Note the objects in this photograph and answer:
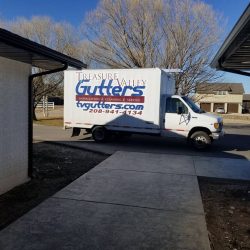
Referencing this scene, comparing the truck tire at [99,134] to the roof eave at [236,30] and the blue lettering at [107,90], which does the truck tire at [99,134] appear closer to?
the blue lettering at [107,90]

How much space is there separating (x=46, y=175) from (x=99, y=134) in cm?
683

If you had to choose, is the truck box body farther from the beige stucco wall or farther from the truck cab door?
the beige stucco wall

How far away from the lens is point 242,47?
600 cm

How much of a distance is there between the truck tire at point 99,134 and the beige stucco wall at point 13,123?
24.3 feet

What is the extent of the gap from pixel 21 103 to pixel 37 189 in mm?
1836

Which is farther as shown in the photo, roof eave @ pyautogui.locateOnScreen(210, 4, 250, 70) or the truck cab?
the truck cab

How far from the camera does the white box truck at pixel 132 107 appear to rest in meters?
13.7

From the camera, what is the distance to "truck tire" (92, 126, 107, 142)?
15.0 meters

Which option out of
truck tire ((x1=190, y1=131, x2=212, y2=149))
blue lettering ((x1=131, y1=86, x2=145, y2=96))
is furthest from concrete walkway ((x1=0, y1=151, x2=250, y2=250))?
blue lettering ((x1=131, y1=86, x2=145, y2=96))

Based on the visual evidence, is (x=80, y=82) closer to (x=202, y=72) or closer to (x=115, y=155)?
(x=115, y=155)

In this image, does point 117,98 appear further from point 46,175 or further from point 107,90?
point 46,175

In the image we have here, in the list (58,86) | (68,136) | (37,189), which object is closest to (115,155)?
(37,189)

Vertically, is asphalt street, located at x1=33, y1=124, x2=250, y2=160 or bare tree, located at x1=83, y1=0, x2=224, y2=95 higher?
bare tree, located at x1=83, y1=0, x2=224, y2=95

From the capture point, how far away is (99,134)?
15078 millimetres
